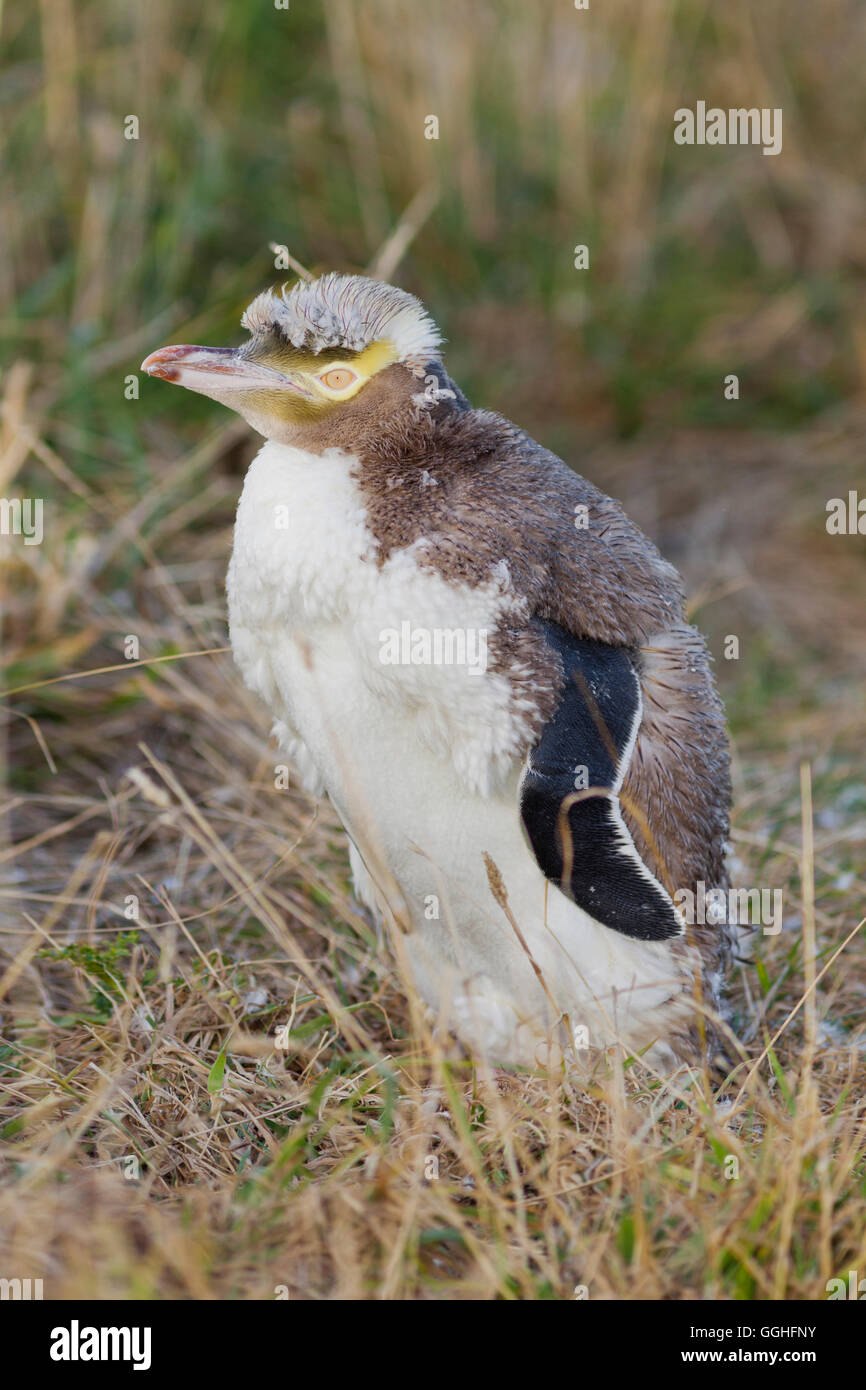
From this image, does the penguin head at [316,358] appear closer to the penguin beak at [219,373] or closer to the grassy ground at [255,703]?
the penguin beak at [219,373]

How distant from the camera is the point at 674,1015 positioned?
302 cm

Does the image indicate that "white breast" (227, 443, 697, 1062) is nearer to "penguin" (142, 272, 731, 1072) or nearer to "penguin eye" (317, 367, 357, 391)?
Answer: "penguin" (142, 272, 731, 1072)

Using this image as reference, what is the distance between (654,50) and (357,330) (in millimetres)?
4781

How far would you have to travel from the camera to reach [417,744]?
2828 mm

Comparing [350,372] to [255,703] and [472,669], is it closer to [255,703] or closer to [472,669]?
[472,669]

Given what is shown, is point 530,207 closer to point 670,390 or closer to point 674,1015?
point 670,390

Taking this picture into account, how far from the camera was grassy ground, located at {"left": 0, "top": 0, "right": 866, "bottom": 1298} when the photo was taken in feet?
8.16

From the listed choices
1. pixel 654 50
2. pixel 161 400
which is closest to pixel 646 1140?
pixel 161 400

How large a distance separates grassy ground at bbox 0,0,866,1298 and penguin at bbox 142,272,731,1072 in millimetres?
251

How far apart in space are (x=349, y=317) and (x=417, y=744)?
818mm

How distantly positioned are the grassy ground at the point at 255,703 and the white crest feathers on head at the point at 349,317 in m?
0.98

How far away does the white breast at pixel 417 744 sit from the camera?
267 centimetres

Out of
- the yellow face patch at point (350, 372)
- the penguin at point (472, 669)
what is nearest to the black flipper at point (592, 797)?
the penguin at point (472, 669)

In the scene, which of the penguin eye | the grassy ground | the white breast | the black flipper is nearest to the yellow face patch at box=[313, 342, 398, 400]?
the penguin eye
